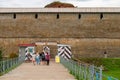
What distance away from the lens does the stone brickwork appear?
1640 inches

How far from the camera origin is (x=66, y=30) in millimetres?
42062

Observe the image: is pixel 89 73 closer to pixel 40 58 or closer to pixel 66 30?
pixel 40 58

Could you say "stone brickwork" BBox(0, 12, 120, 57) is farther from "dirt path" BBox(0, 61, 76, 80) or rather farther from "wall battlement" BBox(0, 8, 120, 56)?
"dirt path" BBox(0, 61, 76, 80)

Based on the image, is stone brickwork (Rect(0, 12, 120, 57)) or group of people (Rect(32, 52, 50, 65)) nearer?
group of people (Rect(32, 52, 50, 65))

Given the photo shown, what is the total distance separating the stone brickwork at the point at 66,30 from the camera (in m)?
41.7

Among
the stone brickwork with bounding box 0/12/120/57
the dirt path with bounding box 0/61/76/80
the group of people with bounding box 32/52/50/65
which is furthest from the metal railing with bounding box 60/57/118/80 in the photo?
the stone brickwork with bounding box 0/12/120/57

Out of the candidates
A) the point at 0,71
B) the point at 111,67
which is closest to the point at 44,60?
the point at 111,67

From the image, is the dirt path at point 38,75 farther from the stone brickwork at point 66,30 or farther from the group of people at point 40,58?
the stone brickwork at point 66,30

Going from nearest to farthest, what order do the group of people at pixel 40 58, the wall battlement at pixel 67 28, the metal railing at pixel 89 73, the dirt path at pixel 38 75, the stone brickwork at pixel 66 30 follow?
the metal railing at pixel 89 73 → the dirt path at pixel 38 75 → the group of people at pixel 40 58 → the stone brickwork at pixel 66 30 → the wall battlement at pixel 67 28

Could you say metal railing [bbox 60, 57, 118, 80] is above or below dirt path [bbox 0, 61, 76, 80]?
above

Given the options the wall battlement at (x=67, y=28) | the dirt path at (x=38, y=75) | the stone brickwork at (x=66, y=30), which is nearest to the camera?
the dirt path at (x=38, y=75)

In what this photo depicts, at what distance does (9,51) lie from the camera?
136 feet

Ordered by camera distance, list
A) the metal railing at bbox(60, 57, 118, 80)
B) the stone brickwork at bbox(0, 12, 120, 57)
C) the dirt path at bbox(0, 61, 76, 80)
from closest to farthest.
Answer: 1. the metal railing at bbox(60, 57, 118, 80)
2. the dirt path at bbox(0, 61, 76, 80)
3. the stone brickwork at bbox(0, 12, 120, 57)

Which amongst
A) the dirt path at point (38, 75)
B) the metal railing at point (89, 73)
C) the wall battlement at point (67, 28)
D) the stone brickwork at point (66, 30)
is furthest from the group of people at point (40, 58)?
the wall battlement at point (67, 28)
